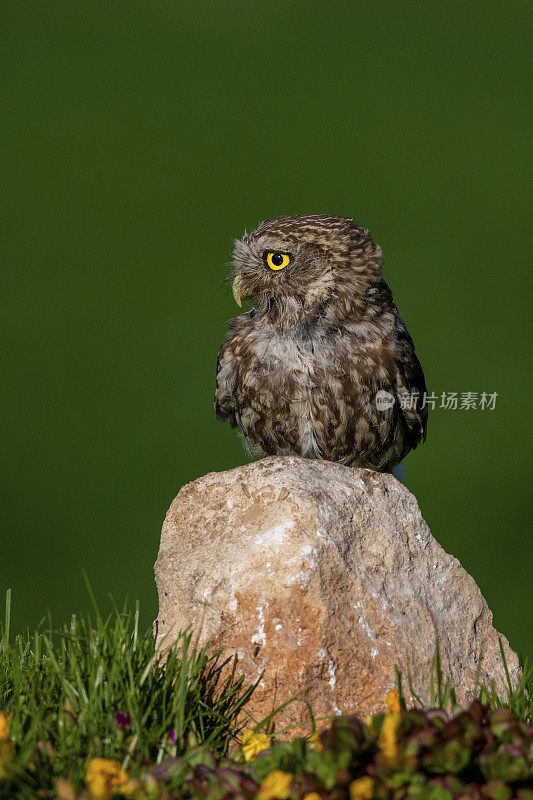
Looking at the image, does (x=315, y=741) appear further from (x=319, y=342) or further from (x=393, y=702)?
(x=319, y=342)

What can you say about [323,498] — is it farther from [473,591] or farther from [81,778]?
[81,778]

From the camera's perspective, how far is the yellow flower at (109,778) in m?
3.26

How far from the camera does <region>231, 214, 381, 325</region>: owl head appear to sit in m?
5.62

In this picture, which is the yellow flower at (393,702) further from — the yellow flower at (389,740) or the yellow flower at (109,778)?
the yellow flower at (109,778)

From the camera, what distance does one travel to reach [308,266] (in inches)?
222

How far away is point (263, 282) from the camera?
18.7 ft

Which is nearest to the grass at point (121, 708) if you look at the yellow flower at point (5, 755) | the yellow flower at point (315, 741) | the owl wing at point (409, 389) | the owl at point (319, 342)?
the yellow flower at point (5, 755)

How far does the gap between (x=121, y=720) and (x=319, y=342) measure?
2710 mm

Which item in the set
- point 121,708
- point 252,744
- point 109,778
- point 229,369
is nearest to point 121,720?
point 121,708

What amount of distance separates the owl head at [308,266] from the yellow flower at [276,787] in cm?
306

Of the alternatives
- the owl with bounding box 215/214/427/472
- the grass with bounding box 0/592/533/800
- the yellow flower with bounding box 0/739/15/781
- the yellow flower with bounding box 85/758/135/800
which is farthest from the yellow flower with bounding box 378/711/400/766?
the owl with bounding box 215/214/427/472

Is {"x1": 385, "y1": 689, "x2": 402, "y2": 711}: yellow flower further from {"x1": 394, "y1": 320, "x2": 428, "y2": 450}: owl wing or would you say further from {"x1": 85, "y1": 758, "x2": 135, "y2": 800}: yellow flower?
{"x1": 394, "y1": 320, "x2": 428, "y2": 450}: owl wing

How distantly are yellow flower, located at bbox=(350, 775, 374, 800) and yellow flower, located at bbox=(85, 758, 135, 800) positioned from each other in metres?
0.78

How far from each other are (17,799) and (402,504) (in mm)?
2426
